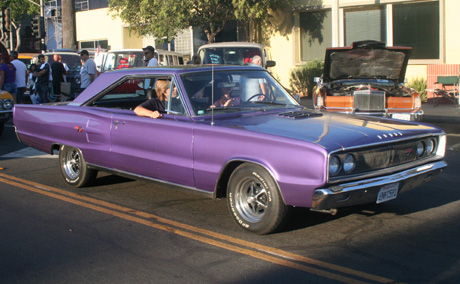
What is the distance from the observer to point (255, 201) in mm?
5441

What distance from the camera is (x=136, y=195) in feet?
23.7

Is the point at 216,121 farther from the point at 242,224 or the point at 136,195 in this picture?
the point at 136,195


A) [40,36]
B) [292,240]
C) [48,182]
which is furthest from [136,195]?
[40,36]

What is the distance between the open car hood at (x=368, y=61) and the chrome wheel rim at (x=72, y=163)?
7.22 metres

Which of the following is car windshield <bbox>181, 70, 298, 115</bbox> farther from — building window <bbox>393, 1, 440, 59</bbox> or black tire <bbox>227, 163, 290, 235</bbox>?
building window <bbox>393, 1, 440, 59</bbox>

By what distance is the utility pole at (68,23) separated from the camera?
2909cm

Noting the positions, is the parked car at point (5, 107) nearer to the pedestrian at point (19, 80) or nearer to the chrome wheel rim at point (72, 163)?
the pedestrian at point (19, 80)

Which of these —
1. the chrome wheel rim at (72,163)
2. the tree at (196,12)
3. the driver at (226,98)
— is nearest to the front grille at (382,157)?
the driver at (226,98)

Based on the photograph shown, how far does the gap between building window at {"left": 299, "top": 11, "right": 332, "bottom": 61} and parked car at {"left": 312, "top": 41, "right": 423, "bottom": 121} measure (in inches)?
388

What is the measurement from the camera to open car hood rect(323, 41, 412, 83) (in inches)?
503

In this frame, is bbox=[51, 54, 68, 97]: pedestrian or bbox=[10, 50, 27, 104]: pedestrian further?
bbox=[51, 54, 68, 97]: pedestrian

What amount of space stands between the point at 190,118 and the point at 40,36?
794 inches

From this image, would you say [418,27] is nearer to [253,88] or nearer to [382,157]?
[253,88]

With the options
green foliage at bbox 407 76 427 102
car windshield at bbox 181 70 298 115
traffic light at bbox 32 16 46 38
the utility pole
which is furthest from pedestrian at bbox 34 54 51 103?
the utility pole
